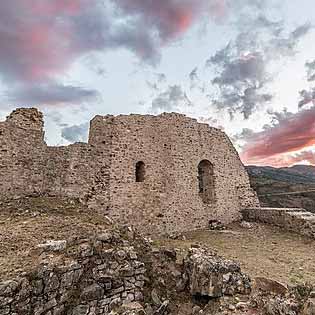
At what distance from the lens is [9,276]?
622 cm

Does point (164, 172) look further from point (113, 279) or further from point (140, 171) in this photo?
point (113, 279)

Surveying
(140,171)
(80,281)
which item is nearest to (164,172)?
(140,171)

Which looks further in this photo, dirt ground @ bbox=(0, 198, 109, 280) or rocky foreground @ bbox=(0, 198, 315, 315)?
dirt ground @ bbox=(0, 198, 109, 280)

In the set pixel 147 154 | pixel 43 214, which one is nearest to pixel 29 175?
pixel 43 214

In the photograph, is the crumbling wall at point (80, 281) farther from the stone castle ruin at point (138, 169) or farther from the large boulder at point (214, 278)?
the stone castle ruin at point (138, 169)

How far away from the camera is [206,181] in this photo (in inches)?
685

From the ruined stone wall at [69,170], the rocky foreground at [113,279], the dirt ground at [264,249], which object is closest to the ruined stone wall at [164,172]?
the ruined stone wall at [69,170]

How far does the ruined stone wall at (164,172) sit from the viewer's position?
543 inches

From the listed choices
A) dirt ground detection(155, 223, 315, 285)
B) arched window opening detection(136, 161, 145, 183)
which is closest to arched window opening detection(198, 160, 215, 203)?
dirt ground detection(155, 223, 315, 285)

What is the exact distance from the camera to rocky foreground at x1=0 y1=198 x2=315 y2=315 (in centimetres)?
652

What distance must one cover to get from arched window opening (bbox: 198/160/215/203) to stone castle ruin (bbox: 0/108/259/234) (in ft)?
0.17

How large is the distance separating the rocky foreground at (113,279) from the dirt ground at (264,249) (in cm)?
163

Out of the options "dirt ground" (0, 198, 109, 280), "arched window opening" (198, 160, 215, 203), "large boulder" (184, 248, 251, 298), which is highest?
"arched window opening" (198, 160, 215, 203)

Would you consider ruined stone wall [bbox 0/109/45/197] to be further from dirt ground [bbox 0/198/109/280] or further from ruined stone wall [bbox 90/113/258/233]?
ruined stone wall [bbox 90/113/258/233]
